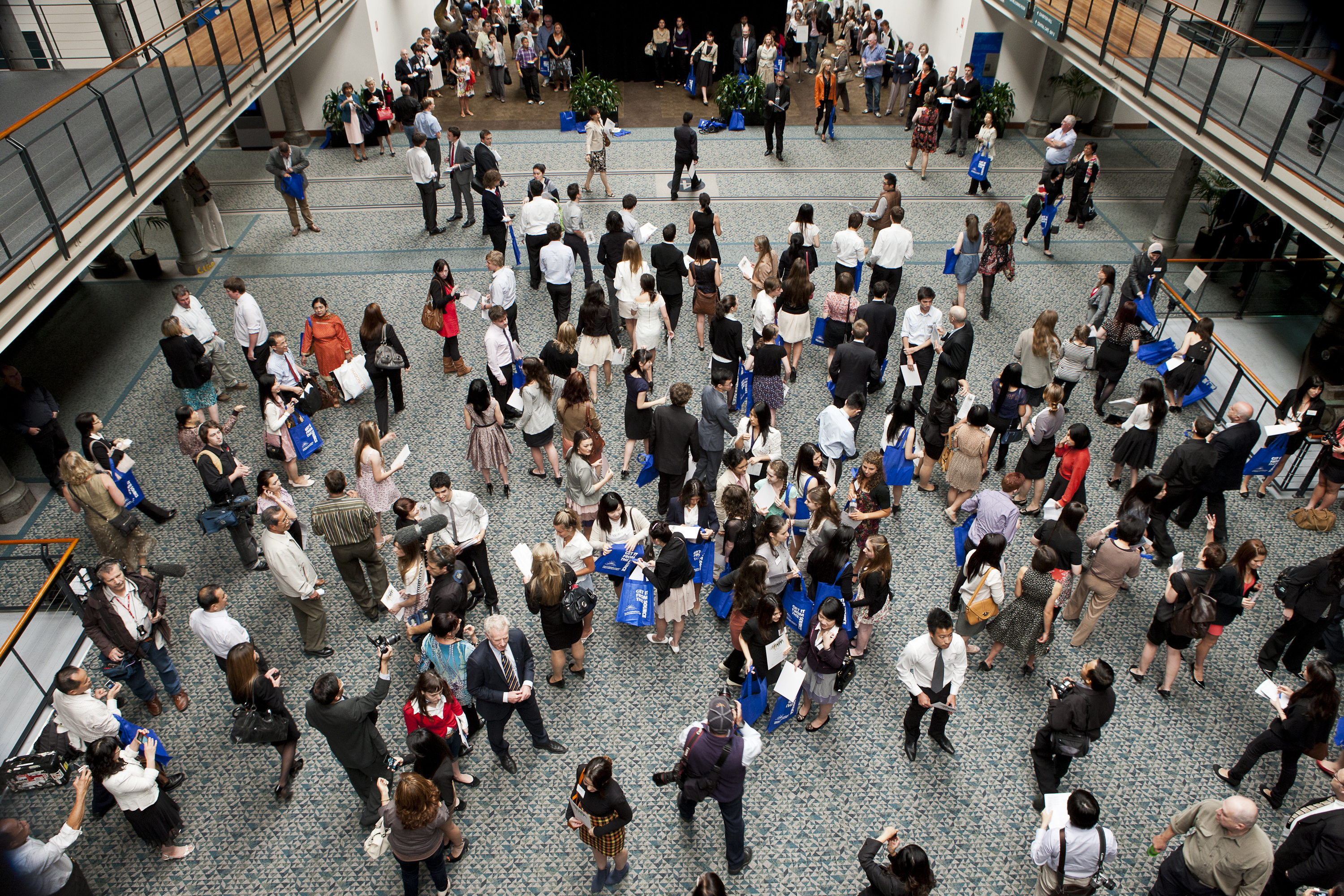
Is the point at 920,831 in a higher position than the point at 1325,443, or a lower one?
lower

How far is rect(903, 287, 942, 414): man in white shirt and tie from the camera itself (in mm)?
9539

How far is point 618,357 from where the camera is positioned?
401 inches

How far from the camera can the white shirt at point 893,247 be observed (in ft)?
36.1

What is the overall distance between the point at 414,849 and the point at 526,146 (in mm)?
15694

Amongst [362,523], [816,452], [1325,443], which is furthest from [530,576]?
[1325,443]

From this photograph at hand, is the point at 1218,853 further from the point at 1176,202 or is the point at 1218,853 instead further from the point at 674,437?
the point at 1176,202

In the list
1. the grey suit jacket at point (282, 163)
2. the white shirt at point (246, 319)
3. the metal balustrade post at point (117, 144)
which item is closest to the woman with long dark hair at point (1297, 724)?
the white shirt at point (246, 319)

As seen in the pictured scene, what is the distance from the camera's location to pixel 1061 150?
1398 cm

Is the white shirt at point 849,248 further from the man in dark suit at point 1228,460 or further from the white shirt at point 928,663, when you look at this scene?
the white shirt at point 928,663

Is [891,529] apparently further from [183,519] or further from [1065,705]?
[183,519]

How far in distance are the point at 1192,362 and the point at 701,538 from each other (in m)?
6.03

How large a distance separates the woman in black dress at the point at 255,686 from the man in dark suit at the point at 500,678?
132 centimetres

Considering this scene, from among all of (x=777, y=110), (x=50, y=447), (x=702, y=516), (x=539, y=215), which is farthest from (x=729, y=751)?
(x=777, y=110)

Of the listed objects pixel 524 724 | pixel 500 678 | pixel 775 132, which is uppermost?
pixel 500 678
